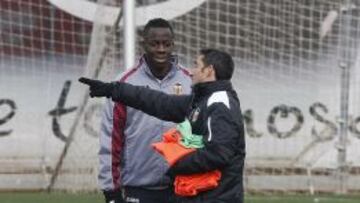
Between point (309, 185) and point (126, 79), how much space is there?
6509 mm

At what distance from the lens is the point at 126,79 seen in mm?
5363

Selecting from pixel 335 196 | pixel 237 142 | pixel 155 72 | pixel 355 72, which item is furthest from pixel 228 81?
pixel 355 72

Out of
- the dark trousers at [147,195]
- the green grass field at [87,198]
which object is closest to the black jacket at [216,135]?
the dark trousers at [147,195]

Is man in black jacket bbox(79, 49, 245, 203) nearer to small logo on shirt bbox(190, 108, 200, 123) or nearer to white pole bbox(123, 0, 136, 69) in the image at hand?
small logo on shirt bbox(190, 108, 200, 123)

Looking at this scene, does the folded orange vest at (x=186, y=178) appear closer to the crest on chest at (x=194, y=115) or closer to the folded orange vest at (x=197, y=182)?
the folded orange vest at (x=197, y=182)

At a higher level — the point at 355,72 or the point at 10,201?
the point at 355,72

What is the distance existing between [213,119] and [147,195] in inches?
39.7

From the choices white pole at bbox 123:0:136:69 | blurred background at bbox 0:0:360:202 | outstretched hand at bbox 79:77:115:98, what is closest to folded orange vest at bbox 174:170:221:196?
outstretched hand at bbox 79:77:115:98

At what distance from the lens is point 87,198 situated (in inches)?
409

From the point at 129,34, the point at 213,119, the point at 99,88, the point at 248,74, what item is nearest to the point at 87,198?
the point at 129,34

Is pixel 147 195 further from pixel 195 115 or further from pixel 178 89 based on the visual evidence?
pixel 195 115

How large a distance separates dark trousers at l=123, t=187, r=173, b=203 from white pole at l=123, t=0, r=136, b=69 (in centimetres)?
315

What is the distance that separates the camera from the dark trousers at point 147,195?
214 inches

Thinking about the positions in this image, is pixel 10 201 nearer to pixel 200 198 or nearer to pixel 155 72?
pixel 155 72
